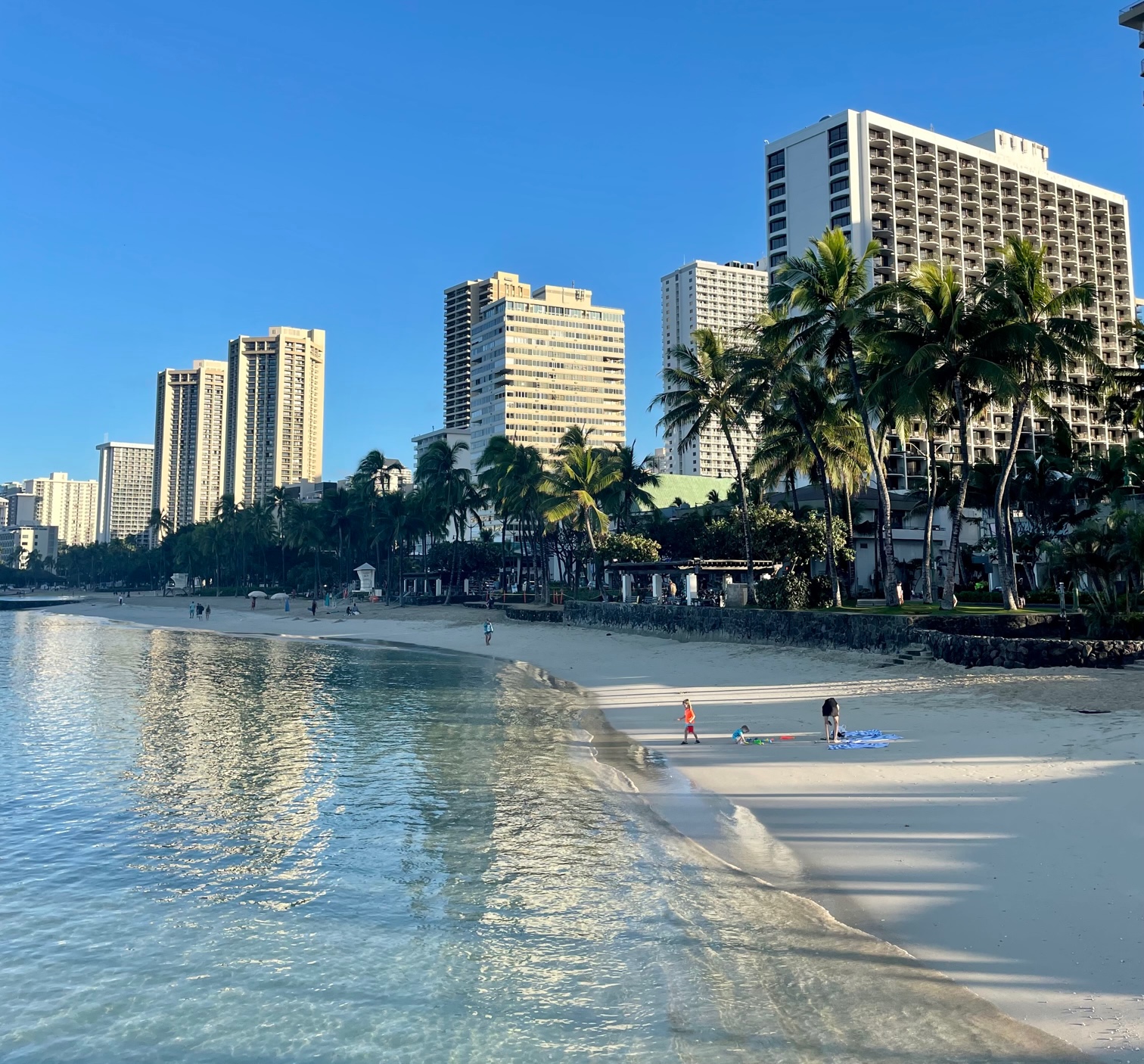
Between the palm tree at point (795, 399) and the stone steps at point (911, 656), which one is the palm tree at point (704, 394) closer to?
the palm tree at point (795, 399)

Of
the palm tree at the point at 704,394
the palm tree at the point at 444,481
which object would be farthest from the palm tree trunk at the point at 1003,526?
the palm tree at the point at 444,481

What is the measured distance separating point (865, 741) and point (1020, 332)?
66.0 ft

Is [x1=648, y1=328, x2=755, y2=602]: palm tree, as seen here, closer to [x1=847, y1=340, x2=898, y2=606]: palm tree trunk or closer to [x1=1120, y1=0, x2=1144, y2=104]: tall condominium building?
[x1=847, y1=340, x2=898, y2=606]: palm tree trunk

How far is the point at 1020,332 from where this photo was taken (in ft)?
101

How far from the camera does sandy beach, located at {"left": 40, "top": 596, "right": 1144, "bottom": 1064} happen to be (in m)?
8.25

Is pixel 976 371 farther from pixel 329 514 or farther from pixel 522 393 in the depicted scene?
pixel 522 393

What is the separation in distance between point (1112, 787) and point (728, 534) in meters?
38.2

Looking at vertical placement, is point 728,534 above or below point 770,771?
above

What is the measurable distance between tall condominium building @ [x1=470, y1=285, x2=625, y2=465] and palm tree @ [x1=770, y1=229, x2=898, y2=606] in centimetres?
14114

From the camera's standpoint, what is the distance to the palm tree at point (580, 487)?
58.5 m

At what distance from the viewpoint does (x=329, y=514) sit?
340 feet

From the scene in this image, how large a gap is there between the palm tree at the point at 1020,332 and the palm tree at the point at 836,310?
4.34 meters

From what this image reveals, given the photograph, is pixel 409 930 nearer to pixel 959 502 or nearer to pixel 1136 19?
pixel 959 502

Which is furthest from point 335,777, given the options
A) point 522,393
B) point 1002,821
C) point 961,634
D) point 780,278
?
point 522,393
